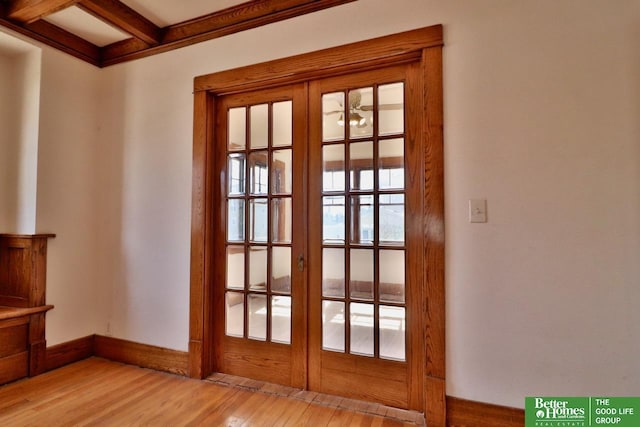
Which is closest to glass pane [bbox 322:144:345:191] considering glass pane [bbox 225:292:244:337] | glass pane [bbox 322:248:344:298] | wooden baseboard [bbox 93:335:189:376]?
glass pane [bbox 322:248:344:298]

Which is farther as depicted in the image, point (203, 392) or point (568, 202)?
point (203, 392)

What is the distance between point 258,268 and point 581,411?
2096 mm

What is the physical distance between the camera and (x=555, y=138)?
66.0 inches

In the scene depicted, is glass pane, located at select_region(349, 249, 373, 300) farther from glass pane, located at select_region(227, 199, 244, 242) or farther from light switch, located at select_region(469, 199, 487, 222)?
glass pane, located at select_region(227, 199, 244, 242)

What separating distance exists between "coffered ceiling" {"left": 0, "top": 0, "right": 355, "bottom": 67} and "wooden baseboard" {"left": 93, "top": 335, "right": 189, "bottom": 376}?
2.55 metres

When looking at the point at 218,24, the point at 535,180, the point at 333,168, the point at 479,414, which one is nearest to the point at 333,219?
the point at 333,168

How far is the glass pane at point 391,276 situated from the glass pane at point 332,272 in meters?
0.28

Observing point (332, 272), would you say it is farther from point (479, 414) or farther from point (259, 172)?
point (479, 414)

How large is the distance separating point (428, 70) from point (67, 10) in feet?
8.97

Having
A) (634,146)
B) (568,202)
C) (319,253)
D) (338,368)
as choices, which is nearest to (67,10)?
(319,253)

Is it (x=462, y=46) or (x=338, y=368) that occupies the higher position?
(x=462, y=46)

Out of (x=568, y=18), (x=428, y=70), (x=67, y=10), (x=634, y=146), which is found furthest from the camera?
(x=67, y=10)

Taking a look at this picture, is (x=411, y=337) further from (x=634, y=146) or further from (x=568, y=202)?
(x=634, y=146)

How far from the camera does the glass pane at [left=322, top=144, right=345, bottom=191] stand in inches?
87.0
